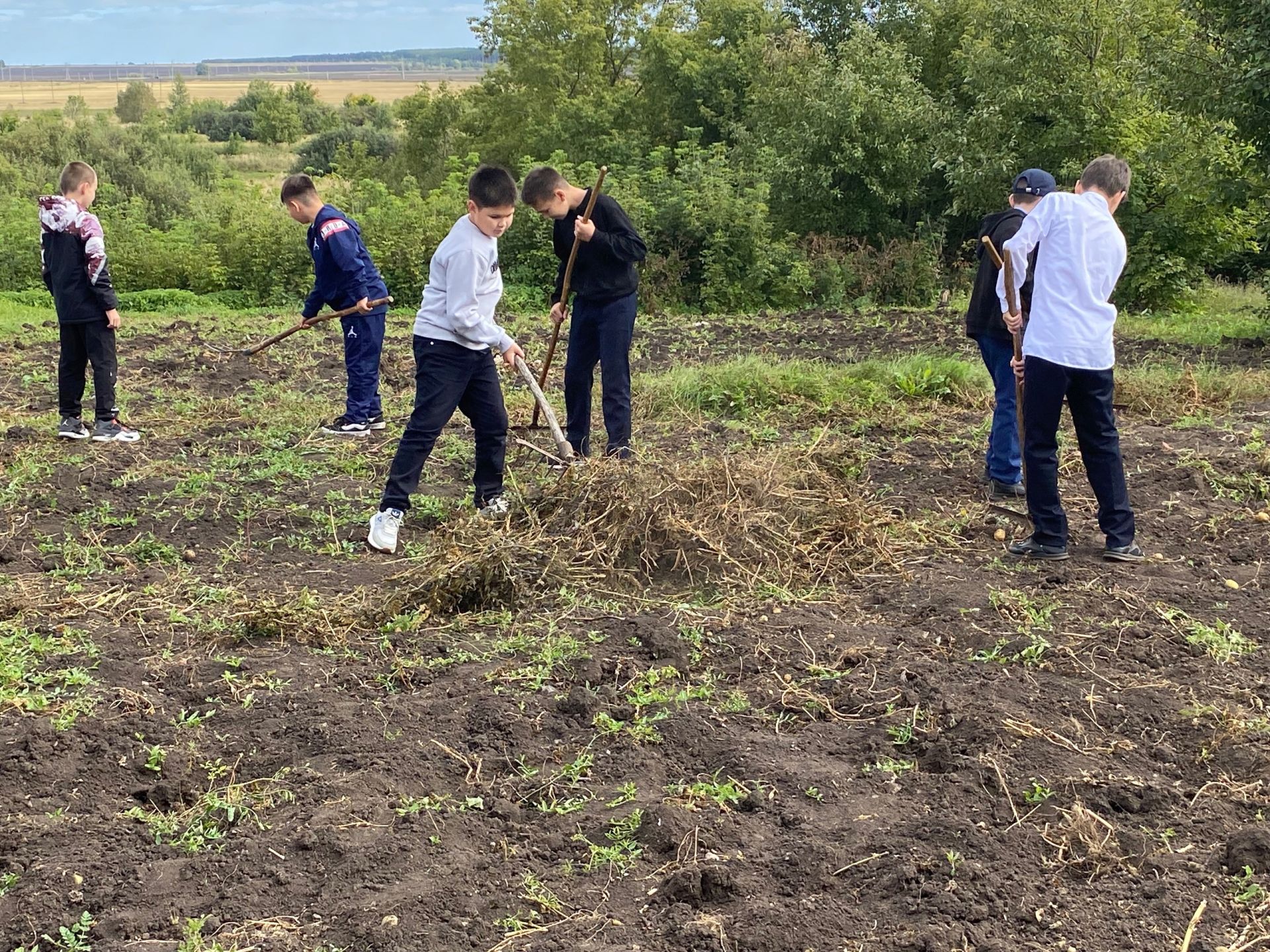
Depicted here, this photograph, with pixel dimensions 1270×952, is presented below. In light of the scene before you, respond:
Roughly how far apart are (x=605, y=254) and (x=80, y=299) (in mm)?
3560

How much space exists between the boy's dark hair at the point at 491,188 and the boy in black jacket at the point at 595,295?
63 centimetres

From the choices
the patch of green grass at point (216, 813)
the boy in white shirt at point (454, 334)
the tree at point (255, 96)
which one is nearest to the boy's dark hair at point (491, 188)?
the boy in white shirt at point (454, 334)

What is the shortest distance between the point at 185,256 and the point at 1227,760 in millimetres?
15568

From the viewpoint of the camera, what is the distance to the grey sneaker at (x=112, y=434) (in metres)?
7.92

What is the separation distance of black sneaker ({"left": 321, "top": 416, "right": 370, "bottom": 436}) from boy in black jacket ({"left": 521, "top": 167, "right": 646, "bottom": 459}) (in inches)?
71.5

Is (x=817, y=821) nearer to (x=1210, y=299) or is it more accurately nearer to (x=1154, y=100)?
(x=1154, y=100)

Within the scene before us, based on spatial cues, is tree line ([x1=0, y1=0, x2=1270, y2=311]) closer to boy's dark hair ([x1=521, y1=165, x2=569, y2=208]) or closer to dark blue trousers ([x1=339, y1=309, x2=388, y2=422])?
boy's dark hair ([x1=521, y1=165, x2=569, y2=208])

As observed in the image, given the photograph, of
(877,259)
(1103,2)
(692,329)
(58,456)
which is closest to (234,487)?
(58,456)

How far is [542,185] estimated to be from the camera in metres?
6.47

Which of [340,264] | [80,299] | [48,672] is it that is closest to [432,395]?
[48,672]

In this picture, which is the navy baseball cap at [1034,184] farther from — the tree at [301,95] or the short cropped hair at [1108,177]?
the tree at [301,95]

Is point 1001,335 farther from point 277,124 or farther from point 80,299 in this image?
point 277,124

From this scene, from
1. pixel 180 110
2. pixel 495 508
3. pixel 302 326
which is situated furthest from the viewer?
pixel 180 110

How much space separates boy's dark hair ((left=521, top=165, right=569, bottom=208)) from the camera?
6461 millimetres
